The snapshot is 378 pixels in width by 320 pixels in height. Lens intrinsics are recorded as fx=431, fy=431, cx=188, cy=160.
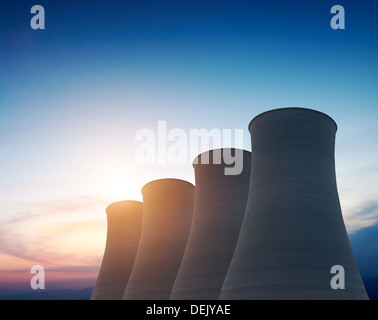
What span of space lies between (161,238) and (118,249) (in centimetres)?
629

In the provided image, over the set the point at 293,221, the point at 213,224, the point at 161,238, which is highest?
the point at 213,224

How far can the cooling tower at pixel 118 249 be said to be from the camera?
89.1 ft

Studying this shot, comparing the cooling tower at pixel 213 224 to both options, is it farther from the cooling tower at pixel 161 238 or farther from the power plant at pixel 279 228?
the cooling tower at pixel 161 238

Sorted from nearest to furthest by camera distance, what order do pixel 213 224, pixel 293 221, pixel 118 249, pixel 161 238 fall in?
pixel 293 221 → pixel 213 224 → pixel 161 238 → pixel 118 249

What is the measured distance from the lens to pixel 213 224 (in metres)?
18.7

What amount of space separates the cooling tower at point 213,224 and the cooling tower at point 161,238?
3229 millimetres

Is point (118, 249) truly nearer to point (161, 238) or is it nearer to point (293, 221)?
point (161, 238)

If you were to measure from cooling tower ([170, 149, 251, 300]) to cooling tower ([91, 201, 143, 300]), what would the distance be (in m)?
8.98

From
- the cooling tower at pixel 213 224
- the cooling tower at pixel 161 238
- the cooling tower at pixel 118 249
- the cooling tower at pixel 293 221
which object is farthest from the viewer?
the cooling tower at pixel 118 249

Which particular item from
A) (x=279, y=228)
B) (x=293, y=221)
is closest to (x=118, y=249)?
(x=279, y=228)

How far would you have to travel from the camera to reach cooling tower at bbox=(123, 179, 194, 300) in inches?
880

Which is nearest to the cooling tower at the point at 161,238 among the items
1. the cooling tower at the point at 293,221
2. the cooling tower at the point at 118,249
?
the cooling tower at the point at 118,249

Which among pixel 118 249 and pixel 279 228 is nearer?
pixel 279 228
